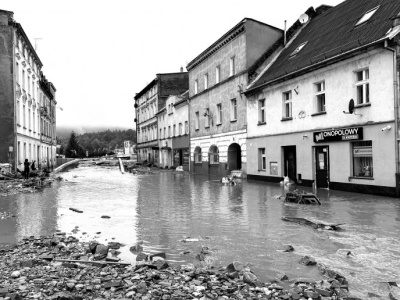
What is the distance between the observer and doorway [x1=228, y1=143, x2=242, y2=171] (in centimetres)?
2939

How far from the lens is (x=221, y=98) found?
30.5 m

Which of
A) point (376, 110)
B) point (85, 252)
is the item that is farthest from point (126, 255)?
point (376, 110)

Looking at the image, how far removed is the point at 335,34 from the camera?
19.7 metres

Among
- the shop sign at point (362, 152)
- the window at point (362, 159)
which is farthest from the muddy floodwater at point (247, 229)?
the shop sign at point (362, 152)

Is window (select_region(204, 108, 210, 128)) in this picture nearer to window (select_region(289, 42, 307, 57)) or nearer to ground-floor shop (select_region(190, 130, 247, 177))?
ground-floor shop (select_region(190, 130, 247, 177))

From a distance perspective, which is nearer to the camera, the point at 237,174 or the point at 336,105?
the point at 336,105

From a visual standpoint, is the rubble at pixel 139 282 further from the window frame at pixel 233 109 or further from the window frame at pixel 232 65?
the window frame at pixel 232 65

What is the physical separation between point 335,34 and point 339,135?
6.48 meters

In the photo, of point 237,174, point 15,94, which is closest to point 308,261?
point 237,174

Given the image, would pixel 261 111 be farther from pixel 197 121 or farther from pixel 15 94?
pixel 15 94

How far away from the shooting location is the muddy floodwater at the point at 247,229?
238 inches

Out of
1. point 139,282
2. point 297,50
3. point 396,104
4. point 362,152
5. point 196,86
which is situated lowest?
point 139,282

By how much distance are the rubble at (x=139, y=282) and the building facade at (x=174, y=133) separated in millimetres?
33050

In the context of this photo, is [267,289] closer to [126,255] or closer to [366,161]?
[126,255]
